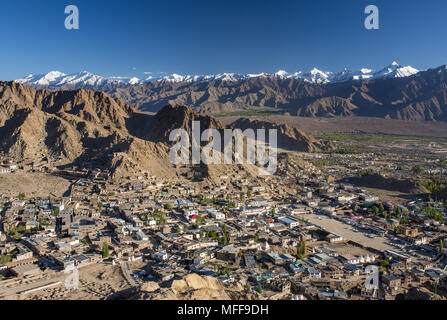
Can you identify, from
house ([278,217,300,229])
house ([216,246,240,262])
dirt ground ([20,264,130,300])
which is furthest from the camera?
house ([278,217,300,229])

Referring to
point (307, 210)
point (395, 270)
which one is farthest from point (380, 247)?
point (307, 210)

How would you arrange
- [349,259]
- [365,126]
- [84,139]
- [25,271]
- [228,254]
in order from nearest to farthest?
[25,271] < [228,254] < [349,259] < [84,139] < [365,126]

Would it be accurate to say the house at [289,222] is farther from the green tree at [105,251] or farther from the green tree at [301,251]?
the green tree at [105,251]

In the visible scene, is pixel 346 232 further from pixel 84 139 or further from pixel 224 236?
pixel 84 139

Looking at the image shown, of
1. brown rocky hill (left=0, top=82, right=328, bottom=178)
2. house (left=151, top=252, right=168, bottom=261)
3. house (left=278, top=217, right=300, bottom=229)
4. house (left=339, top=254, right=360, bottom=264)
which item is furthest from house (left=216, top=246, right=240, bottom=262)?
brown rocky hill (left=0, top=82, right=328, bottom=178)

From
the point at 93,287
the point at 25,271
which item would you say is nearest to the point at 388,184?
the point at 93,287

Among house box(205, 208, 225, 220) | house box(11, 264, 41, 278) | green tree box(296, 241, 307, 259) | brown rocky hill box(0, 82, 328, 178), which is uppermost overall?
brown rocky hill box(0, 82, 328, 178)

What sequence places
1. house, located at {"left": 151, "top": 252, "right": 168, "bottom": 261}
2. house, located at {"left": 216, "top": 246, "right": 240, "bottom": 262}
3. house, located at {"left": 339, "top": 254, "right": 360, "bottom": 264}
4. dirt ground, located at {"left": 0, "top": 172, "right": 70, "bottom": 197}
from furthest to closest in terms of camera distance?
dirt ground, located at {"left": 0, "top": 172, "right": 70, "bottom": 197}, house, located at {"left": 339, "top": 254, "right": 360, "bottom": 264}, house, located at {"left": 216, "top": 246, "right": 240, "bottom": 262}, house, located at {"left": 151, "top": 252, "right": 168, "bottom": 261}

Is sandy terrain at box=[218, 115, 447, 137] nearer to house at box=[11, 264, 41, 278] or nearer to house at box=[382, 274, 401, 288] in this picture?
house at box=[382, 274, 401, 288]

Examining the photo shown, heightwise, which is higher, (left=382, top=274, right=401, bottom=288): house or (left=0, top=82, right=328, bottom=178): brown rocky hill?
(left=0, top=82, right=328, bottom=178): brown rocky hill
